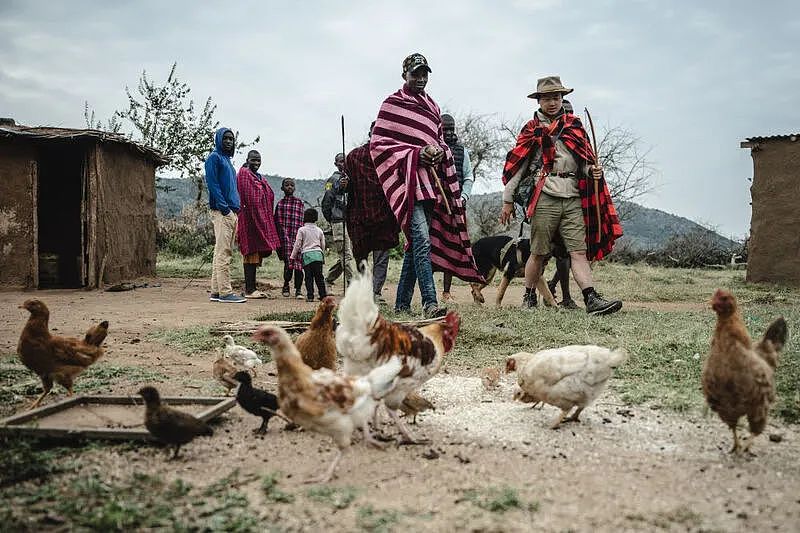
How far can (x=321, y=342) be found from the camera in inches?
182

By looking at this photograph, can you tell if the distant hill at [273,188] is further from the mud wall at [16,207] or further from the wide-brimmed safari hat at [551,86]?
the wide-brimmed safari hat at [551,86]

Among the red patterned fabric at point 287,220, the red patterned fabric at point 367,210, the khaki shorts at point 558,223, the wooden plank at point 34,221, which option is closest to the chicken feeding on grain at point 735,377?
the khaki shorts at point 558,223

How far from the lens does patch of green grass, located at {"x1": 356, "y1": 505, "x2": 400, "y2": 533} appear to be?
254 cm

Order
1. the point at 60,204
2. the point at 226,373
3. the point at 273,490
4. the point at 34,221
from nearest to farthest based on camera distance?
the point at 273,490
the point at 226,373
the point at 34,221
the point at 60,204

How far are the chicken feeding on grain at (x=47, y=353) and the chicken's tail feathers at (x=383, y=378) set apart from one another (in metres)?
2.16

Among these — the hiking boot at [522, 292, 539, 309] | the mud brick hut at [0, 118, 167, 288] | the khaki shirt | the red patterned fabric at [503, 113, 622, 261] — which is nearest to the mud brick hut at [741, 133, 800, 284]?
the red patterned fabric at [503, 113, 622, 261]

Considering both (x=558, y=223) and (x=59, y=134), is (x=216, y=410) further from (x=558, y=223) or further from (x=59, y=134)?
(x=59, y=134)

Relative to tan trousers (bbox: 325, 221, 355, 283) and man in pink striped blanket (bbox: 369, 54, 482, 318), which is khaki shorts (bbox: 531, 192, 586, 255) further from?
tan trousers (bbox: 325, 221, 355, 283)

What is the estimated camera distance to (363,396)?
328cm

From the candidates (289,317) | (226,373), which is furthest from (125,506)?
(289,317)

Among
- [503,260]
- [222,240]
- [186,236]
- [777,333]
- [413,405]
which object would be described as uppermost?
[186,236]

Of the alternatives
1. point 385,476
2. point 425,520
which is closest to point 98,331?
point 385,476

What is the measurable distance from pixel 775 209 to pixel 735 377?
37.2ft

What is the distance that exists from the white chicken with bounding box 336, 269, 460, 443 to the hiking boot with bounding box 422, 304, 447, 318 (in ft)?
9.80
